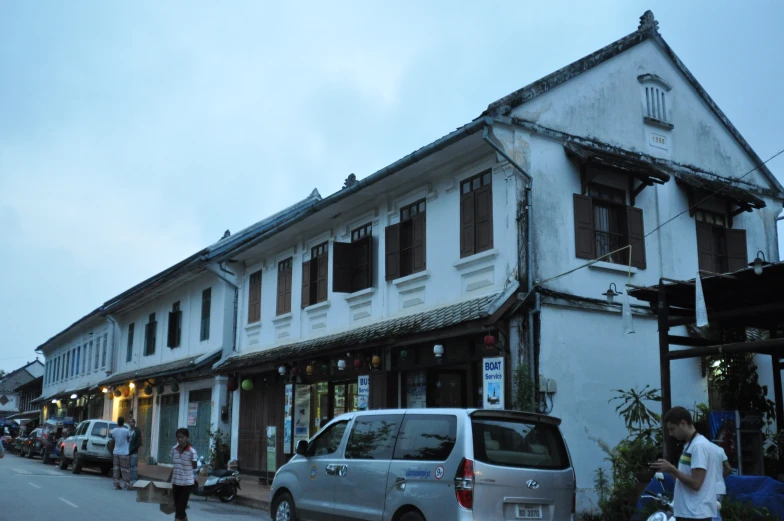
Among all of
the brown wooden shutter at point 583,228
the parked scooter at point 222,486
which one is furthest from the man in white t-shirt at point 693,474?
→ the parked scooter at point 222,486

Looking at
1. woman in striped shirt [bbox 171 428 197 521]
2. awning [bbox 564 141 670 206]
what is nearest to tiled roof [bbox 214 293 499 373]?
awning [bbox 564 141 670 206]

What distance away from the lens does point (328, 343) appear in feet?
57.4

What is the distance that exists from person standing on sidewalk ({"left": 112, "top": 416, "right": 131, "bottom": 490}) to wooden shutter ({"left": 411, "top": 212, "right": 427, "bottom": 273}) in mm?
9482

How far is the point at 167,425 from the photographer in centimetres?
2848

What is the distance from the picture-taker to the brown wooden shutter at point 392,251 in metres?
16.7

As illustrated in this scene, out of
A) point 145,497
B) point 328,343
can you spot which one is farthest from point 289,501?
point 328,343

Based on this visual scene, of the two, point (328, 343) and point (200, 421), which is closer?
point (328, 343)

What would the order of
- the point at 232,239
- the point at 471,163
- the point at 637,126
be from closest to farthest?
the point at 471,163 < the point at 637,126 < the point at 232,239

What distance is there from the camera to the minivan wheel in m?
10.8

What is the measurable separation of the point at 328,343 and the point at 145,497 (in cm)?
746

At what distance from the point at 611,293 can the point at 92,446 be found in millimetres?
17667

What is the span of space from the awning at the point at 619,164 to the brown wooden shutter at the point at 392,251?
4077 millimetres

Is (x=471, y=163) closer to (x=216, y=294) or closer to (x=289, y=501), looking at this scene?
(x=289, y=501)

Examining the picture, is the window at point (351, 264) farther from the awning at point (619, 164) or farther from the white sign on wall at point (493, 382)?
the awning at point (619, 164)
